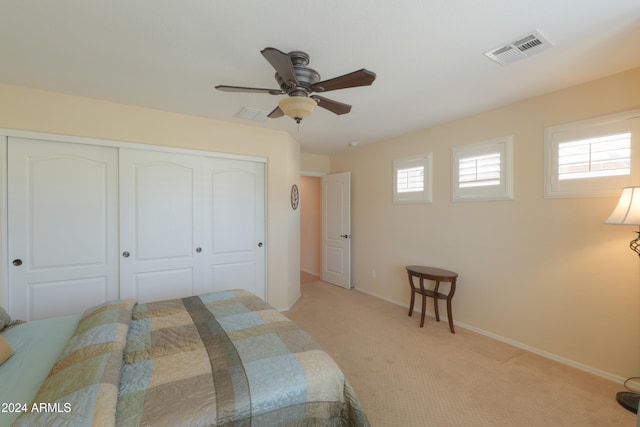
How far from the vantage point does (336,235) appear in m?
4.94

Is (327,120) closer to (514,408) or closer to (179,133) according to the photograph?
(179,133)

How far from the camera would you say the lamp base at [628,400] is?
6.05 ft

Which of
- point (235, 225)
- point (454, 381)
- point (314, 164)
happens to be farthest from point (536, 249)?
point (314, 164)

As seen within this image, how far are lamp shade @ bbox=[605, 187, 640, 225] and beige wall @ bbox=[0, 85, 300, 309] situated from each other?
313cm

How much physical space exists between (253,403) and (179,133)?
285 cm

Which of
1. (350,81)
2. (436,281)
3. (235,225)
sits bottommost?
(436,281)

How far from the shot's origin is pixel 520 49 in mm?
1789

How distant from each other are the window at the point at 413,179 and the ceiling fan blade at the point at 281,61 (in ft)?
8.17

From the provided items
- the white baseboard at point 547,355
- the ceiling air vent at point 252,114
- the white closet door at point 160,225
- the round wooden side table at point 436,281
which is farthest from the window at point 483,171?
the white closet door at point 160,225

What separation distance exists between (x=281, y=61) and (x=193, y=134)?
6.83 ft

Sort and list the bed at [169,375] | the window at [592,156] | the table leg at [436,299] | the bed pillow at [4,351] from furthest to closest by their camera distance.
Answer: the table leg at [436,299]
the window at [592,156]
the bed pillow at [4,351]
the bed at [169,375]

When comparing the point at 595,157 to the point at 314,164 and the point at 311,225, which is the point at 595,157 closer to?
the point at 314,164

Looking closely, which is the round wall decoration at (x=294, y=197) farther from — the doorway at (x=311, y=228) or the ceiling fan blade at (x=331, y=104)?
the ceiling fan blade at (x=331, y=104)

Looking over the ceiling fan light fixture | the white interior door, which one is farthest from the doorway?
the ceiling fan light fixture
